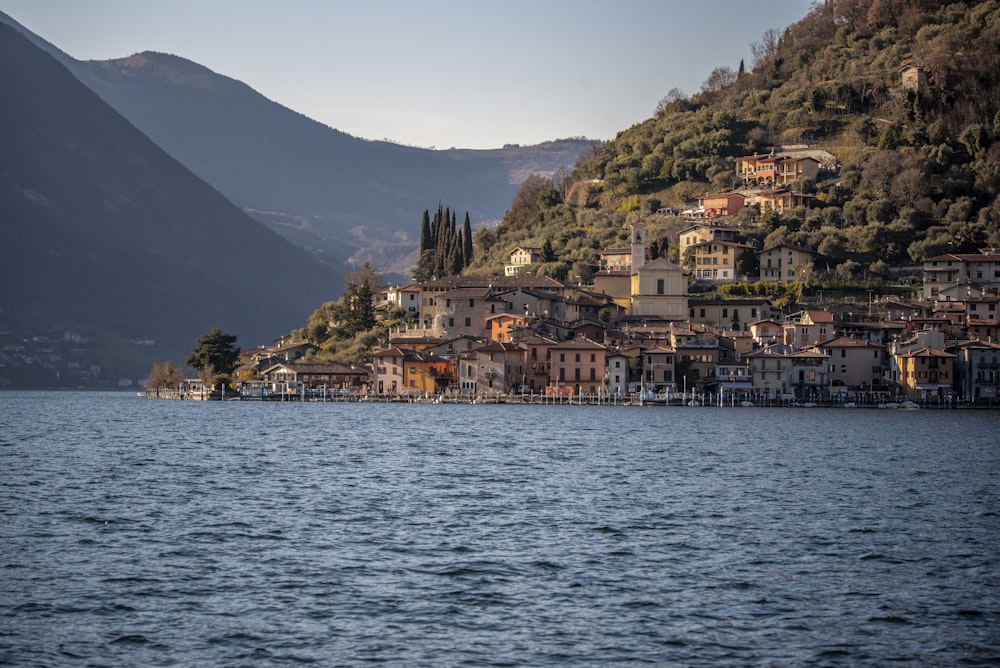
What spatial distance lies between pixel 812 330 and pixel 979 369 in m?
12.0

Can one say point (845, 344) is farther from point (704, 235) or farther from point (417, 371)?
point (417, 371)

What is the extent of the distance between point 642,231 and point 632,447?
2342 inches

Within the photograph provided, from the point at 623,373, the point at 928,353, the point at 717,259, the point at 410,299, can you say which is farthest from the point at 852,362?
the point at 410,299

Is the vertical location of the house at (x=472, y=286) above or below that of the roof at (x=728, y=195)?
below

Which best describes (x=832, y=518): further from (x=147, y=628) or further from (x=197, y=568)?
(x=147, y=628)

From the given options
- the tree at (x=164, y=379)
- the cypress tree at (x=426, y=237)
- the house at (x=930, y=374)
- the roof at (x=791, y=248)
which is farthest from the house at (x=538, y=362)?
the tree at (x=164, y=379)

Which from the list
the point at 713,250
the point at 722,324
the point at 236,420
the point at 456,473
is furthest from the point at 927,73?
the point at 456,473

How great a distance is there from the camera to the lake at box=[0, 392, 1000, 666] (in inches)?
785

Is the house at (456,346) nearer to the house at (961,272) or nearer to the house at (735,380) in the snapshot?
the house at (735,380)

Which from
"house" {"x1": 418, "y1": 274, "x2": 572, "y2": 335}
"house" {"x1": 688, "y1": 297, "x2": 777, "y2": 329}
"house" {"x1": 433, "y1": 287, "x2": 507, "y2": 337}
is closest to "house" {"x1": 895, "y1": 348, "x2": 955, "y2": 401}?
"house" {"x1": 688, "y1": 297, "x2": 777, "y2": 329}

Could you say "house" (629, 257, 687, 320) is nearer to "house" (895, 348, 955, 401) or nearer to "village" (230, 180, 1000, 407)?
"village" (230, 180, 1000, 407)

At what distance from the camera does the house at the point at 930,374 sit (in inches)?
3580

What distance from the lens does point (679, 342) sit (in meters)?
96.2

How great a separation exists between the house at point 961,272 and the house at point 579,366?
1212 inches
